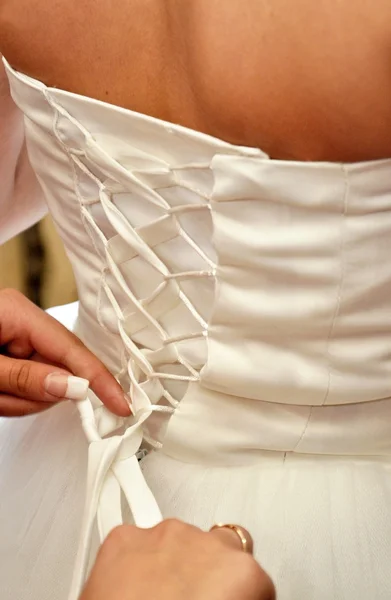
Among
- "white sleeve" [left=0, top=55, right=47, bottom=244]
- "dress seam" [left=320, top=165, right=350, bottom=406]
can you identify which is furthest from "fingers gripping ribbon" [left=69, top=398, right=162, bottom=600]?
"white sleeve" [left=0, top=55, right=47, bottom=244]

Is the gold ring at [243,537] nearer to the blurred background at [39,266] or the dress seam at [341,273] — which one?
the dress seam at [341,273]

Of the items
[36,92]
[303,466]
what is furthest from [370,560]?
[36,92]

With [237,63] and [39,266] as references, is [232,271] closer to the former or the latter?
[237,63]

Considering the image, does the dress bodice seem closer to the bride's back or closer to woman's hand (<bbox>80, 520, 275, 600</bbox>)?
the bride's back

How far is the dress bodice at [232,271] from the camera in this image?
474 mm

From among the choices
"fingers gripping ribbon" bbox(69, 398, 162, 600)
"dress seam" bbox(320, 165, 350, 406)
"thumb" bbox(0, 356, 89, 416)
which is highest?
"dress seam" bbox(320, 165, 350, 406)

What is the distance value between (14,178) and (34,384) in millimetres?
291

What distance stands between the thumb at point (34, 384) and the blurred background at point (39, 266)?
4.18 ft

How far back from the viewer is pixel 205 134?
1.61 feet

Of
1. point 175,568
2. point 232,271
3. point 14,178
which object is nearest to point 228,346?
point 232,271

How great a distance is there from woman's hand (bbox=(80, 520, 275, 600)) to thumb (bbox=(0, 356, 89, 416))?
162mm

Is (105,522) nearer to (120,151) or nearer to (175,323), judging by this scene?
(175,323)

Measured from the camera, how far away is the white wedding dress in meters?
0.48

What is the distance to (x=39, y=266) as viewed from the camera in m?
1.91
